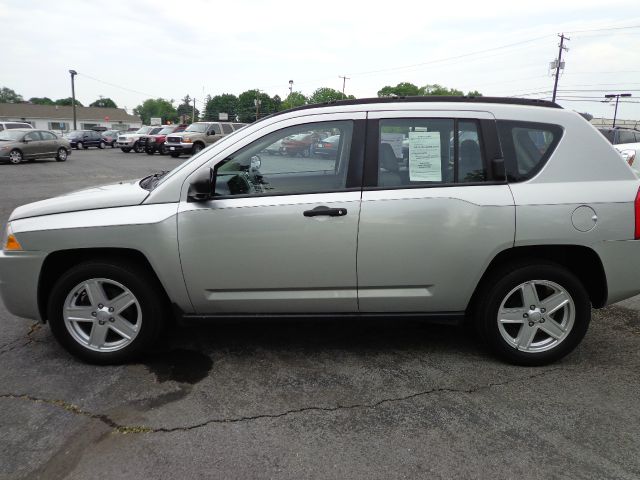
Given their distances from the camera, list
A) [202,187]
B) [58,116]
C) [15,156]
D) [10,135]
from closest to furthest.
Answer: [202,187], [15,156], [10,135], [58,116]

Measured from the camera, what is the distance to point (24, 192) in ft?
39.3

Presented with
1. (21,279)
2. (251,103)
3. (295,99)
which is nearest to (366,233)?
(21,279)

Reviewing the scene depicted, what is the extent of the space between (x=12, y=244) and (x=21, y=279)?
254mm

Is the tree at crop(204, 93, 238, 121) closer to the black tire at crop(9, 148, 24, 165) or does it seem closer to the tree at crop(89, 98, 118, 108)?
the tree at crop(89, 98, 118, 108)

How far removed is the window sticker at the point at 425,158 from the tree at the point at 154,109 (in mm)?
144395

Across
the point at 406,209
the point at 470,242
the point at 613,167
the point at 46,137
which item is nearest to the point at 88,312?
the point at 406,209

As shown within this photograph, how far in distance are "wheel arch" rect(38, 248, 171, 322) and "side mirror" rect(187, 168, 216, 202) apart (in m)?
0.57

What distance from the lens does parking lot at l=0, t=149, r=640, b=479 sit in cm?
243

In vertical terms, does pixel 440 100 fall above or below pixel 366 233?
above

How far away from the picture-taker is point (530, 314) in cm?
337

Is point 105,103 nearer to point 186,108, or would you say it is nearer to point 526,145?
point 186,108

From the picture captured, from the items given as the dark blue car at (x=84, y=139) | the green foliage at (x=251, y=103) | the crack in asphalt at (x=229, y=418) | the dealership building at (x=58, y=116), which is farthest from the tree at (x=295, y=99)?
the crack in asphalt at (x=229, y=418)

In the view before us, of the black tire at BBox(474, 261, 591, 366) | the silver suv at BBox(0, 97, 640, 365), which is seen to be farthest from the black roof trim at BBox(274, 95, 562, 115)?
the black tire at BBox(474, 261, 591, 366)

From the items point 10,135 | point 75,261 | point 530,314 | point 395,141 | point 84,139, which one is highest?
point 84,139
